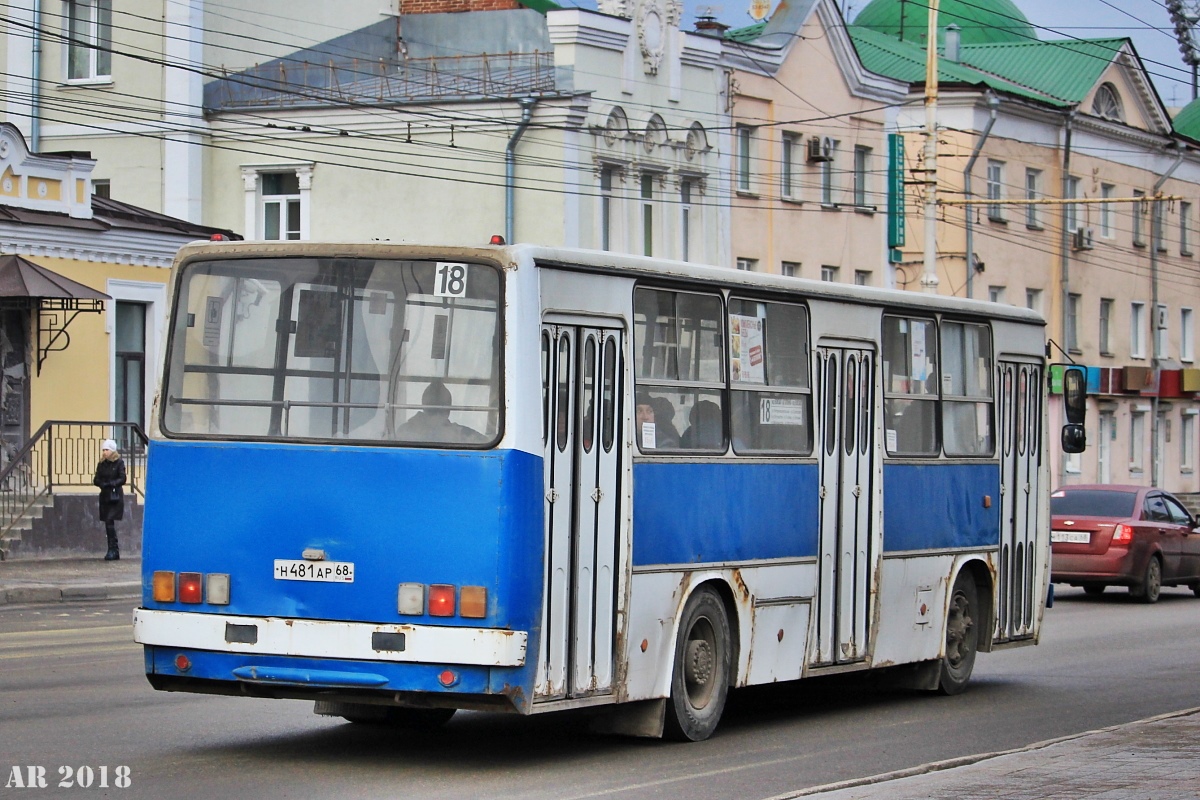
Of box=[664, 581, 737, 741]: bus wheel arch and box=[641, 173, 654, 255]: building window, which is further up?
box=[641, 173, 654, 255]: building window

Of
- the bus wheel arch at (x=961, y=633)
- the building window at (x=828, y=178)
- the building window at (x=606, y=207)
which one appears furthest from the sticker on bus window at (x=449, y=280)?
the building window at (x=828, y=178)

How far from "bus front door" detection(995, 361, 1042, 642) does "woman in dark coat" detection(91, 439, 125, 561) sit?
14.9m

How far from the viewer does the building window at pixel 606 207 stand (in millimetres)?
40281

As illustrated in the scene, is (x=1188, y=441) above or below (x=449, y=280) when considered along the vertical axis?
below

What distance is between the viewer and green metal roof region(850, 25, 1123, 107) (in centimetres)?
5528

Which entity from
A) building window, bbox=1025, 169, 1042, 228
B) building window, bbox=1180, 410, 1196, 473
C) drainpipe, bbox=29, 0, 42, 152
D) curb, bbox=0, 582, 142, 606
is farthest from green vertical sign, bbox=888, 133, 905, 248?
curb, bbox=0, 582, 142, 606

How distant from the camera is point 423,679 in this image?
10016mm

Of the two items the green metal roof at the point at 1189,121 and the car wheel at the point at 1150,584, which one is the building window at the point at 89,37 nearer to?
the car wheel at the point at 1150,584

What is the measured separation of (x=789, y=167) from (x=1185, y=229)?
904 inches

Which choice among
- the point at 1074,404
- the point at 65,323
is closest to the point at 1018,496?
the point at 1074,404

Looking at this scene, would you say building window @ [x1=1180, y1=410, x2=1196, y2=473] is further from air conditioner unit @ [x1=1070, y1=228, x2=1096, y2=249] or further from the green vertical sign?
the green vertical sign

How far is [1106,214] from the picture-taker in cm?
5953

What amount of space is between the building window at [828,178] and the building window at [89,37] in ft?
52.9

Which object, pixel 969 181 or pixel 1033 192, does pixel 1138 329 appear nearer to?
pixel 1033 192
